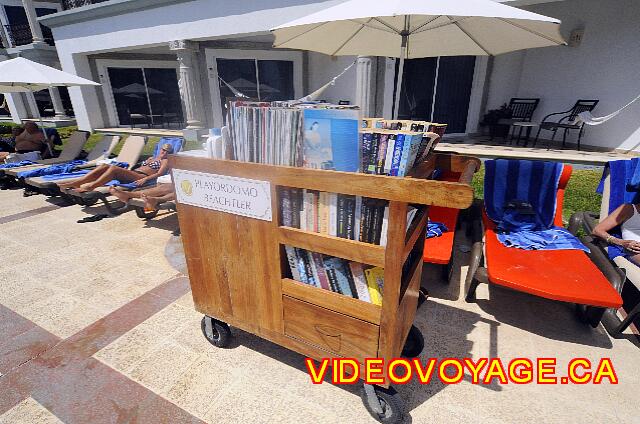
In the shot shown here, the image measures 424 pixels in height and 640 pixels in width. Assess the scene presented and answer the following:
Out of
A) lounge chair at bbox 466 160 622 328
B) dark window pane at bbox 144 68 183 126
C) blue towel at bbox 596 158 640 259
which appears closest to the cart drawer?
lounge chair at bbox 466 160 622 328

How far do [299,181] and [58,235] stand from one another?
16.1 feet

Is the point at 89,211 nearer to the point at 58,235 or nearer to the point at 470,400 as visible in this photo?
the point at 58,235

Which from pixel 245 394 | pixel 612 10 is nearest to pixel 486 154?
pixel 612 10

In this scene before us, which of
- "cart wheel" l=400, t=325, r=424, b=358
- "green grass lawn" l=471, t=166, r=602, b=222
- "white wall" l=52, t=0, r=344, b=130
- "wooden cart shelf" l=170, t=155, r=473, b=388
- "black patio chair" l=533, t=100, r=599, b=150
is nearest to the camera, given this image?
"wooden cart shelf" l=170, t=155, r=473, b=388

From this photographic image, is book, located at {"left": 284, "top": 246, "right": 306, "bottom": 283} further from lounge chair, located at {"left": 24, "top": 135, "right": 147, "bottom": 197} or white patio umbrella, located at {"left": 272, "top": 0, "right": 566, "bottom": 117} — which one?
lounge chair, located at {"left": 24, "top": 135, "right": 147, "bottom": 197}

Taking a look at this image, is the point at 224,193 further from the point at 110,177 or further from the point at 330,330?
the point at 110,177

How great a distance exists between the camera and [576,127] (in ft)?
24.0

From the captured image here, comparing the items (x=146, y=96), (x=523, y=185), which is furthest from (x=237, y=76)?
(x=523, y=185)

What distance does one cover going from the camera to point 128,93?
15.1 meters

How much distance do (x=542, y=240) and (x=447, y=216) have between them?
100 cm

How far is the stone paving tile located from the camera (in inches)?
77.7

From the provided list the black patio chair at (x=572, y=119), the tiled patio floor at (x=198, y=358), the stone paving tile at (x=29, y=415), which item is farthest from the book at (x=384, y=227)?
the black patio chair at (x=572, y=119)

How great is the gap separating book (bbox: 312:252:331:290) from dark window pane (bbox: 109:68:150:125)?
16489mm

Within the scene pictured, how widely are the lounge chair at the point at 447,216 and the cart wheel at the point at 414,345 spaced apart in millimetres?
630
